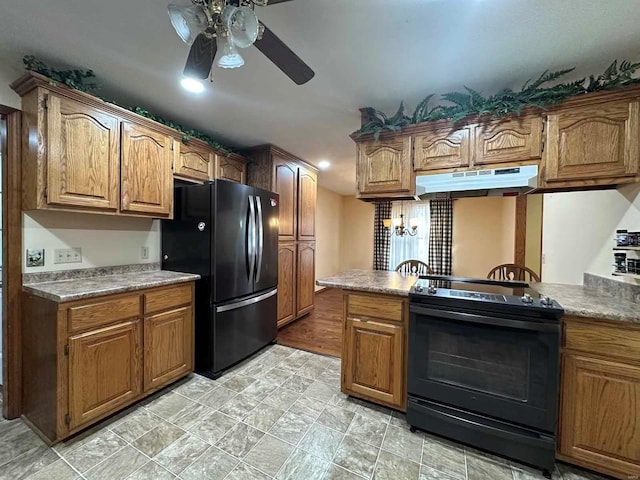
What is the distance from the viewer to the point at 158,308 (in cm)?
213

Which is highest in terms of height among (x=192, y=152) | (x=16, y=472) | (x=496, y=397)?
(x=192, y=152)

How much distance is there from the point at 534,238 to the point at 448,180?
289 cm

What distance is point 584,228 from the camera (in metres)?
2.37

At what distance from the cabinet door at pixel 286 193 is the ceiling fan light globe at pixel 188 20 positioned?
7.53ft

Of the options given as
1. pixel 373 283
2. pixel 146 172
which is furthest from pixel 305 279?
pixel 146 172

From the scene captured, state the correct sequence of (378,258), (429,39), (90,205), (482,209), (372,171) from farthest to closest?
(378,258)
(482,209)
(372,171)
(90,205)
(429,39)

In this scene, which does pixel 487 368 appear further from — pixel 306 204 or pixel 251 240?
pixel 306 204

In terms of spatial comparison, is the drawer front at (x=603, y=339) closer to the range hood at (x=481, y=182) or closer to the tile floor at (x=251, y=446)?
the tile floor at (x=251, y=446)

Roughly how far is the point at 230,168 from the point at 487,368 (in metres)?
3.16

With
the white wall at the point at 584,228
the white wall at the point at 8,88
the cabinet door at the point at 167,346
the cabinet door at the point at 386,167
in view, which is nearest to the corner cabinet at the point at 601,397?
the white wall at the point at 584,228

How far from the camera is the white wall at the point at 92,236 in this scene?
6.45 feet

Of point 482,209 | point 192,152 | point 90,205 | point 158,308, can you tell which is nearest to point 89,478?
point 158,308

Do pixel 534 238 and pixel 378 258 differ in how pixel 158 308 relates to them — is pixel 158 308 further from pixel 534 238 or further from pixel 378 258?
pixel 378 258

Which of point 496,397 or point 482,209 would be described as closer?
point 496,397
